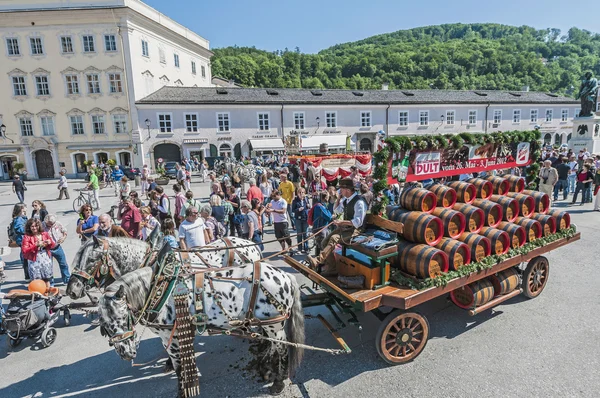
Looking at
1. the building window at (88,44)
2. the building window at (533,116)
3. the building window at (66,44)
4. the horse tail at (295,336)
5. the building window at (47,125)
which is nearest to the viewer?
the horse tail at (295,336)

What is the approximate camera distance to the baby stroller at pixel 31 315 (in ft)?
18.9

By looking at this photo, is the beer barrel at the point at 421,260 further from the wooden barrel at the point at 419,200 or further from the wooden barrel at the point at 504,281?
the wooden barrel at the point at 504,281

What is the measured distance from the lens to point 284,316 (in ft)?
15.3

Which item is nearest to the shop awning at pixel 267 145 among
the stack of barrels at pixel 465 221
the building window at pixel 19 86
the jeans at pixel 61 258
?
the building window at pixel 19 86

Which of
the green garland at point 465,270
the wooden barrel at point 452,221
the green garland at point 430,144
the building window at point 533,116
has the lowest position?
the green garland at point 465,270

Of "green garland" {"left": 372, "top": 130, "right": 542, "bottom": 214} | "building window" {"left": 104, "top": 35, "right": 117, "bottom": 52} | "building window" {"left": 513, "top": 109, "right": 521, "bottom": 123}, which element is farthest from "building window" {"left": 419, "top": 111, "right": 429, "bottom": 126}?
"green garland" {"left": 372, "top": 130, "right": 542, "bottom": 214}

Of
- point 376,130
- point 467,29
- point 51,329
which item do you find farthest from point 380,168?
point 467,29

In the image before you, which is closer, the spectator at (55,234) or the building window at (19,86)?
the spectator at (55,234)

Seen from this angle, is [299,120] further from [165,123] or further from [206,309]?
[206,309]

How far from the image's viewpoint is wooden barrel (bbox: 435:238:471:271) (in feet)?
17.6

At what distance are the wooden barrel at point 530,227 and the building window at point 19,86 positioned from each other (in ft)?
127

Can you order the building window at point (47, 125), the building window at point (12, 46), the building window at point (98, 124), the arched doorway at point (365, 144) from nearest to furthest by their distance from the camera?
1. the building window at point (12, 46)
2. the building window at point (47, 125)
3. the building window at point (98, 124)
4. the arched doorway at point (365, 144)

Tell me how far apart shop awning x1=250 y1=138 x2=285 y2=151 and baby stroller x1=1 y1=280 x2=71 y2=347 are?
2674cm

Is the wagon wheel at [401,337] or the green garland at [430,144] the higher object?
the green garland at [430,144]
